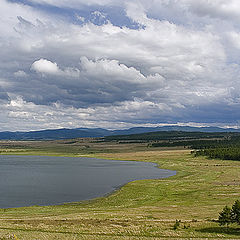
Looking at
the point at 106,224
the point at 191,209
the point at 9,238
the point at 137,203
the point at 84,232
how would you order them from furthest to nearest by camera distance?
the point at 137,203 → the point at 191,209 → the point at 106,224 → the point at 84,232 → the point at 9,238

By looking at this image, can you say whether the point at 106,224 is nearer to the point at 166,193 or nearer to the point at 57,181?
the point at 166,193

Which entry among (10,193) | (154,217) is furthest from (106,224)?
(10,193)

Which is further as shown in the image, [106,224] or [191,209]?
[191,209]

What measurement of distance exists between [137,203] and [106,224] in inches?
1026

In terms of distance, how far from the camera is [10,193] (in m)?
83.9

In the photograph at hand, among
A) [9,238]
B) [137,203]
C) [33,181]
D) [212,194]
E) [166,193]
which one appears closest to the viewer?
[9,238]

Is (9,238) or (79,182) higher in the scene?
(9,238)

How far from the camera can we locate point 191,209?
5525 cm

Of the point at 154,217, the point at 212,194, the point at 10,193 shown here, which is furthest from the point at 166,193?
the point at 10,193

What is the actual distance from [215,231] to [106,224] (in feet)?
49.1

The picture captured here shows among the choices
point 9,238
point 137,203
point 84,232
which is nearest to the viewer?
point 9,238

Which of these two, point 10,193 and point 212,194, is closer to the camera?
point 212,194

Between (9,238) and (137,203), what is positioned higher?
(9,238)

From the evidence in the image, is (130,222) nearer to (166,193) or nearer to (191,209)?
(191,209)
